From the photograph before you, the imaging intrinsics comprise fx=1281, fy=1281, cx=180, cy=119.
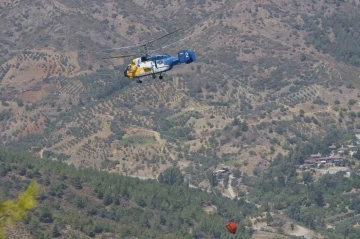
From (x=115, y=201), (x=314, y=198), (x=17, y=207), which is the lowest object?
(x=314, y=198)

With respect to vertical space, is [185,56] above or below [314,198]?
above

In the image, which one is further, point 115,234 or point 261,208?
point 261,208

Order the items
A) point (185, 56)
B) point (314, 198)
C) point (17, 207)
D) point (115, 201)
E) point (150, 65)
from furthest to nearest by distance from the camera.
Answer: point (314, 198) < point (115, 201) < point (185, 56) < point (150, 65) < point (17, 207)

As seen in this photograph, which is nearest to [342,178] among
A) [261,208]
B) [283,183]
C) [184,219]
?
[283,183]

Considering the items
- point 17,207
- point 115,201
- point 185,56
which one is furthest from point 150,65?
point 115,201

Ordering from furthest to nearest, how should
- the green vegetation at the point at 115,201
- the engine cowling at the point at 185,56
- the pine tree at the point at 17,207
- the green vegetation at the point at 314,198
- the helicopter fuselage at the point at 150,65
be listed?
the green vegetation at the point at 314,198
the green vegetation at the point at 115,201
the engine cowling at the point at 185,56
the helicopter fuselage at the point at 150,65
the pine tree at the point at 17,207

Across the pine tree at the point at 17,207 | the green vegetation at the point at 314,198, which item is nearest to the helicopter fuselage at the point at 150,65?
the pine tree at the point at 17,207

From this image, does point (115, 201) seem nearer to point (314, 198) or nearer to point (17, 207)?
point (314, 198)

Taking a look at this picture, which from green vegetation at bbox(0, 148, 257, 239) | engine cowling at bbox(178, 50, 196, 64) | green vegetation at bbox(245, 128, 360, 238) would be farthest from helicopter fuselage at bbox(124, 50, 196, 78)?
green vegetation at bbox(245, 128, 360, 238)

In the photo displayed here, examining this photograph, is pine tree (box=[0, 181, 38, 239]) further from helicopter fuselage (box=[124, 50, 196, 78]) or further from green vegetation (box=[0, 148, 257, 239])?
green vegetation (box=[0, 148, 257, 239])

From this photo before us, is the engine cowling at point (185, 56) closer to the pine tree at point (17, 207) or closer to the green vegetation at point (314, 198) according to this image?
the pine tree at point (17, 207)

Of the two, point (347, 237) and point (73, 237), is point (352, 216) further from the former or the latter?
point (73, 237)
